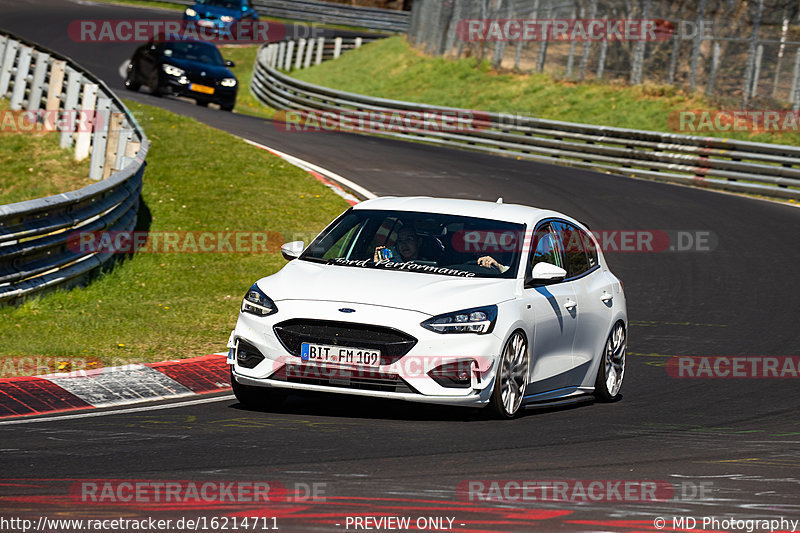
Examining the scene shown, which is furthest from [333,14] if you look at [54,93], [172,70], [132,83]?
[54,93]

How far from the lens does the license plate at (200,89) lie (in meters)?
31.5

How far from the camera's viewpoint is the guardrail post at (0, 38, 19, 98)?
77.6ft

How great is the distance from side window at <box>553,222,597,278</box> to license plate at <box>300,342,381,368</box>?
233 cm

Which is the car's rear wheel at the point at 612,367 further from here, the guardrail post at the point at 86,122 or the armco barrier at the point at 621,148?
the armco barrier at the point at 621,148

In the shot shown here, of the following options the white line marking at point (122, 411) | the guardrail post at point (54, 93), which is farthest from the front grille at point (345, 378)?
the guardrail post at point (54, 93)

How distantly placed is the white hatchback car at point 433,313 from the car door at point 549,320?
0.01 meters

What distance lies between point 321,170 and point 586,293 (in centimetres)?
1308

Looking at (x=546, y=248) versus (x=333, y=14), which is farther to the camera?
(x=333, y=14)

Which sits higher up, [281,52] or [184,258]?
[184,258]

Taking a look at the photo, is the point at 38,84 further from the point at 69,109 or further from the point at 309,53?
the point at 309,53

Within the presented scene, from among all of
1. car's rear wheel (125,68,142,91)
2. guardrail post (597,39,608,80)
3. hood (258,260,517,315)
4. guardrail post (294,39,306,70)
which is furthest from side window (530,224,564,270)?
guardrail post (294,39,306,70)

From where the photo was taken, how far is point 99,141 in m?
18.4

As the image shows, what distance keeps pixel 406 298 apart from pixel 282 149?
660 inches

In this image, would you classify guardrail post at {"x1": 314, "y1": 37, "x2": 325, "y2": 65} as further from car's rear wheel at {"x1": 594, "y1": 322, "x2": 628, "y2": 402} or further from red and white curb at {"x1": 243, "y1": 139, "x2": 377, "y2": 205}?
car's rear wheel at {"x1": 594, "y1": 322, "x2": 628, "y2": 402}
